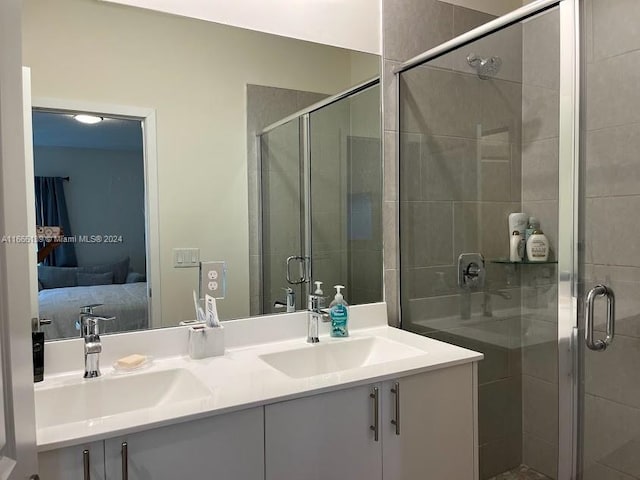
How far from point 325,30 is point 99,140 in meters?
0.96

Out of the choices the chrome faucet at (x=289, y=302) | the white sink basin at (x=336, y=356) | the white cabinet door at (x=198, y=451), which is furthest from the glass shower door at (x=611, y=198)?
the white cabinet door at (x=198, y=451)

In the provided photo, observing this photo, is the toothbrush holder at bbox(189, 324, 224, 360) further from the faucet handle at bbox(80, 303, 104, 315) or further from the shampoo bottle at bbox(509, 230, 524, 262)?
the shampoo bottle at bbox(509, 230, 524, 262)

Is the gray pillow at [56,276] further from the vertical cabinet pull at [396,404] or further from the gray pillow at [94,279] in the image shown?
the vertical cabinet pull at [396,404]

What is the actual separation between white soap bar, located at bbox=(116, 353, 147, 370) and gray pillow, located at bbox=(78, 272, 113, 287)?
24cm

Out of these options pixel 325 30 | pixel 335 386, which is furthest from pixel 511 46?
pixel 335 386

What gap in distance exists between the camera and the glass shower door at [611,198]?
153cm

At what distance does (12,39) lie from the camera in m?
0.78

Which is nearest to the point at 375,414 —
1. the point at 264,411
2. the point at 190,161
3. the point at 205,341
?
the point at 264,411

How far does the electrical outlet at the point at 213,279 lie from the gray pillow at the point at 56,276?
390 mm

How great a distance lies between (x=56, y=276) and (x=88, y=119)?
0.48 m

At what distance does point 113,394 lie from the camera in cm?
131

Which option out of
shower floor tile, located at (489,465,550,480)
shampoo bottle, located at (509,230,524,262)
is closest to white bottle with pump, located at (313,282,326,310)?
shampoo bottle, located at (509,230,524,262)

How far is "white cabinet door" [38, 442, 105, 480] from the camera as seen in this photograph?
96 cm

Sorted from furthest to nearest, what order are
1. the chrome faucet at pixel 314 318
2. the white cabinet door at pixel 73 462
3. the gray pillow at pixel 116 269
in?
1. the chrome faucet at pixel 314 318
2. the gray pillow at pixel 116 269
3. the white cabinet door at pixel 73 462
